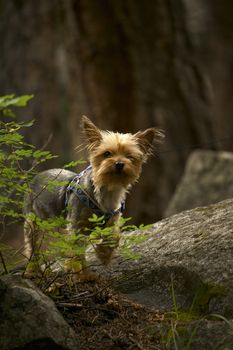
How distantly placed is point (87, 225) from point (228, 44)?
60.7ft

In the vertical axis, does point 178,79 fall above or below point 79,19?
below

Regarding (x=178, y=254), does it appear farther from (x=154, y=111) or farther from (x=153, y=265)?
(x=154, y=111)

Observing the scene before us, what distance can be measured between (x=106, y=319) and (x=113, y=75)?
10.5 meters

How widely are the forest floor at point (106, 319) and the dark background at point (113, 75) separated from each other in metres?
7.85

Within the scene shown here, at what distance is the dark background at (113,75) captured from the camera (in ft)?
47.2

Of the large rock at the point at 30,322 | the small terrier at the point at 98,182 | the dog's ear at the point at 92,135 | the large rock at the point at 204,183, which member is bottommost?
the large rock at the point at 204,183

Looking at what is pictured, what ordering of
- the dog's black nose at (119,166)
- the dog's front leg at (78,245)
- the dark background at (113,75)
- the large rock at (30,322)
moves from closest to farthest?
the large rock at (30,322), the dog's front leg at (78,245), the dog's black nose at (119,166), the dark background at (113,75)

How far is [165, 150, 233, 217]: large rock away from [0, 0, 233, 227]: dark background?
1.76 metres

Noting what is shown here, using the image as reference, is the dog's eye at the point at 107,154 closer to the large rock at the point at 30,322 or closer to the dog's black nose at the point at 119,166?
the dog's black nose at the point at 119,166

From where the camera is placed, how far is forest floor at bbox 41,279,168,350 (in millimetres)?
5250

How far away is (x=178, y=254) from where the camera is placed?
637cm

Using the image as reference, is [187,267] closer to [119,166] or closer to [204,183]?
[119,166]

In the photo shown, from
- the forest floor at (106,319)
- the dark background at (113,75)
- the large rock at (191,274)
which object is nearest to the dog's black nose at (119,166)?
the large rock at (191,274)

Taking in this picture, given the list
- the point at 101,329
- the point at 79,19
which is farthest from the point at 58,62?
the point at 101,329
